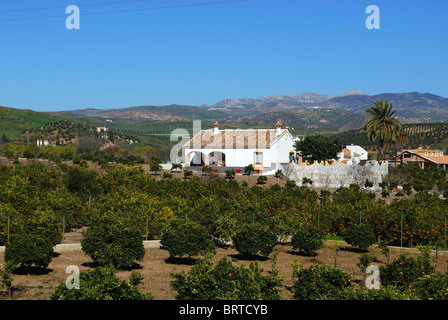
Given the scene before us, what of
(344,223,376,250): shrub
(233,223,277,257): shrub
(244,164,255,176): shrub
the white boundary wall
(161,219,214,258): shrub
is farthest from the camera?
(244,164,255,176): shrub

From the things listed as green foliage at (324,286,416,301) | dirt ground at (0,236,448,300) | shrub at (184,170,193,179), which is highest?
shrub at (184,170,193,179)

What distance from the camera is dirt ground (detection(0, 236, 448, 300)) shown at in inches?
560

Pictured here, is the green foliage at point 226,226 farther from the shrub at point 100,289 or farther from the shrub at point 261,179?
the shrub at point 261,179

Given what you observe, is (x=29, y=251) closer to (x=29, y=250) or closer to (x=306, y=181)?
(x=29, y=250)

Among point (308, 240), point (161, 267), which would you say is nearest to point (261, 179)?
Answer: point (308, 240)

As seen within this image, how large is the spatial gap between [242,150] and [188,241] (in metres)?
37.5

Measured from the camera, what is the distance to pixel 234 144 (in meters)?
57.1

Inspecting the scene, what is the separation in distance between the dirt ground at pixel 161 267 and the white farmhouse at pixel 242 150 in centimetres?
3054

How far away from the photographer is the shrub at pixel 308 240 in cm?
2072

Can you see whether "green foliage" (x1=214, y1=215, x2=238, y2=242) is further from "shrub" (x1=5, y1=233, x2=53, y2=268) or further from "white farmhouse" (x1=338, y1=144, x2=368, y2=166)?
"white farmhouse" (x1=338, y1=144, x2=368, y2=166)

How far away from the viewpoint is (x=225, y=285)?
1227 centimetres

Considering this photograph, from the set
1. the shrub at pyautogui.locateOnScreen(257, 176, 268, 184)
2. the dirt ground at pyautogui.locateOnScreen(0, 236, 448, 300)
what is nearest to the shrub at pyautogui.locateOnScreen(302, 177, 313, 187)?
the shrub at pyautogui.locateOnScreen(257, 176, 268, 184)

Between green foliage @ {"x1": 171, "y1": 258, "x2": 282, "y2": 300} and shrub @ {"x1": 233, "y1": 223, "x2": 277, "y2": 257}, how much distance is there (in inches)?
266
